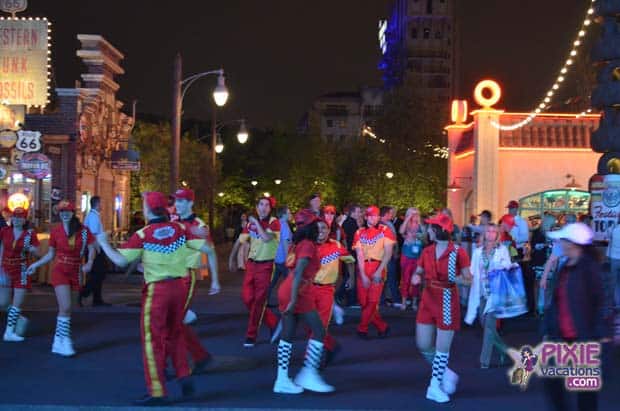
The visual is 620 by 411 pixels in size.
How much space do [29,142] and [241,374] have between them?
54.6ft

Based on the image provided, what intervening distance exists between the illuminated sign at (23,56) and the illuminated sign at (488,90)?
1390cm

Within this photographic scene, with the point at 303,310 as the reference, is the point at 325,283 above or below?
above

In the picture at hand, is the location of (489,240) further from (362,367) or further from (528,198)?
(528,198)

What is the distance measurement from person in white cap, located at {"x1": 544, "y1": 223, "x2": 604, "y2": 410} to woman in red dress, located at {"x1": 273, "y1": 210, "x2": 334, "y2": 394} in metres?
2.40

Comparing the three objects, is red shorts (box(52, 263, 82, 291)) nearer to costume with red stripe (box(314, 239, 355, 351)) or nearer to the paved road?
the paved road

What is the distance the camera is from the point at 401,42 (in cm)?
11325

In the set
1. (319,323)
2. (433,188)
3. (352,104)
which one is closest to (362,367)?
(319,323)

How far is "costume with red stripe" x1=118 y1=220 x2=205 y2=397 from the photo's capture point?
7.27 meters

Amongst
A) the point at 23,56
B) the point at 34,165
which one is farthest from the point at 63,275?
the point at 23,56

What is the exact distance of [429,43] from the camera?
368ft

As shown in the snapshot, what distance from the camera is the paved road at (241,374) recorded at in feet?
25.5

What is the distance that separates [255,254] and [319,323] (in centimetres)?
270

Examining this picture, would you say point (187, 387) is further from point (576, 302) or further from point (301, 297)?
point (576, 302)

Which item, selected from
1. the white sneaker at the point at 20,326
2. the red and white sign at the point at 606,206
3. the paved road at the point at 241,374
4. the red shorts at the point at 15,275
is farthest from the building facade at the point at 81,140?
the red and white sign at the point at 606,206
